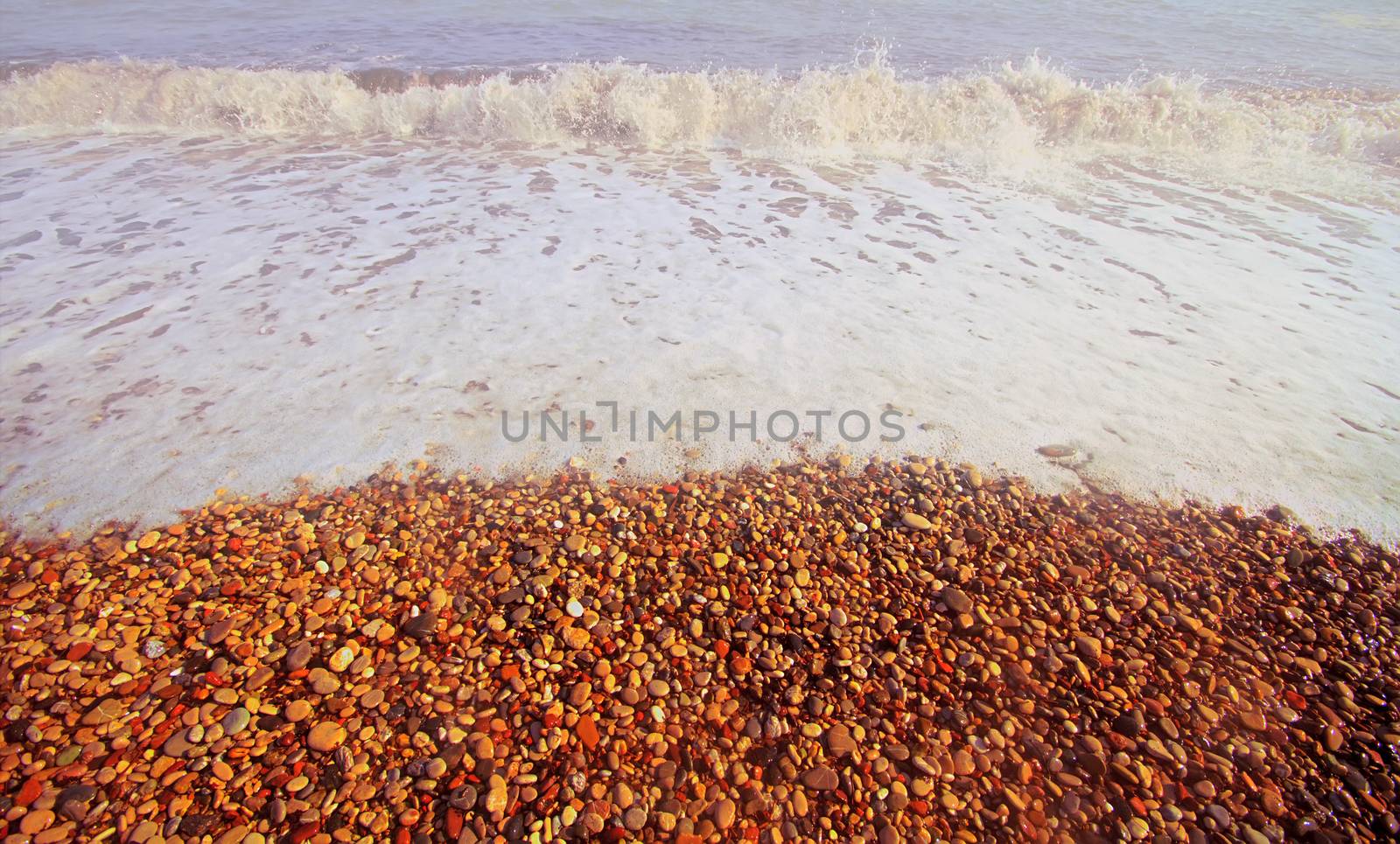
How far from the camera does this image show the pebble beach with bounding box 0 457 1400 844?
209cm

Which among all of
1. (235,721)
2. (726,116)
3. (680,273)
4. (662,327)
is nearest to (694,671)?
(235,721)

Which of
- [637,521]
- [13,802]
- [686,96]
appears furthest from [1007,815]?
[686,96]

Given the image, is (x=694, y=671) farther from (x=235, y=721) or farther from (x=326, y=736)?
(x=235, y=721)

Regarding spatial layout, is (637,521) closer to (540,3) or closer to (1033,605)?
(1033,605)

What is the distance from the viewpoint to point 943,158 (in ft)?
28.5

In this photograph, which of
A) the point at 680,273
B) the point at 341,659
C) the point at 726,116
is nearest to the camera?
the point at 341,659

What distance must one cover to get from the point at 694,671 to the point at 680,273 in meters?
3.67

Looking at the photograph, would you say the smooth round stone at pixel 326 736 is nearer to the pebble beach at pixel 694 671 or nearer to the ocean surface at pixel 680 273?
the pebble beach at pixel 694 671

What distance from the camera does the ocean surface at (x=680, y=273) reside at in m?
3.66

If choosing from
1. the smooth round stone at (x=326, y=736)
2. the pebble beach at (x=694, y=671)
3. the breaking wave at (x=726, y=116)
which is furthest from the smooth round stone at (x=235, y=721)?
the breaking wave at (x=726, y=116)

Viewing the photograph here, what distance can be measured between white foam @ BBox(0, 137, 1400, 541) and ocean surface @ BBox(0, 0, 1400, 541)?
28 mm

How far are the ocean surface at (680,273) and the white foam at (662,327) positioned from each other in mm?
28

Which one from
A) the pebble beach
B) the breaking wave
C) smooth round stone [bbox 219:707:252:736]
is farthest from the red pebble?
the breaking wave

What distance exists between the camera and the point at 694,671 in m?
2.48
